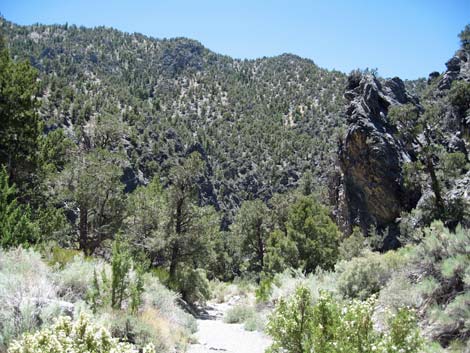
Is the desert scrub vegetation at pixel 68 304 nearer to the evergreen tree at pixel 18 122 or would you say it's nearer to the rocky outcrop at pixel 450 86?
the evergreen tree at pixel 18 122

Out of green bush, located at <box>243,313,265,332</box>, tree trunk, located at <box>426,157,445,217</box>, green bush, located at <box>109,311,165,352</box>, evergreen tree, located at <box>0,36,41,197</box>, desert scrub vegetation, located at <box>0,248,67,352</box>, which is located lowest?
green bush, located at <box>243,313,265,332</box>

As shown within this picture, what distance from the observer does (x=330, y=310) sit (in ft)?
18.2

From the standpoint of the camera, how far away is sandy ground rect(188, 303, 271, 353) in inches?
410

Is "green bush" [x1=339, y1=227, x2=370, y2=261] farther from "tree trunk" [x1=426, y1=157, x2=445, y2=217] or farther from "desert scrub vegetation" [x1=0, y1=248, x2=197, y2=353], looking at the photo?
"desert scrub vegetation" [x1=0, y1=248, x2=197, y2=353]

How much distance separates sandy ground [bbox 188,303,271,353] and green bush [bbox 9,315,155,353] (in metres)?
6.41

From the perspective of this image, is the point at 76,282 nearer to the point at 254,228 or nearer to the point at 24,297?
the point at 24,297

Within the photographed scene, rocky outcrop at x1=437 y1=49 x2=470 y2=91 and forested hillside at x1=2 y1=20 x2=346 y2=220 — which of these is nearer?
rocky outcrop at x1=437 y1=49 x2=470 y2=91

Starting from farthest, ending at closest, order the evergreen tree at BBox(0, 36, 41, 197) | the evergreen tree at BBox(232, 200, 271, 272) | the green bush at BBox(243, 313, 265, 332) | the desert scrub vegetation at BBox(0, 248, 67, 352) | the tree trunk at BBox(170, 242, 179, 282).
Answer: the evergreen tree at BBox(232, 200, 271, 272) < the tree trunk at BBox(170, 242, 179, 282) < the evergreen tree at BBox(0, 36, 41, 197) < the green bush at BBox(243, 313, 265, 332) < the desert scrub vegetation at BBox(0, 248, 67, 352)

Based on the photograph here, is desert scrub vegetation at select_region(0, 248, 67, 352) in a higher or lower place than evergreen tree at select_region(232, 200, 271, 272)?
higher

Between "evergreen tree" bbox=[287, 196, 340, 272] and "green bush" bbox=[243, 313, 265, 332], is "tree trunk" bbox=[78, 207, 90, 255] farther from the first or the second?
"evergreen tree" bbox=[287, 196, 340, 272]

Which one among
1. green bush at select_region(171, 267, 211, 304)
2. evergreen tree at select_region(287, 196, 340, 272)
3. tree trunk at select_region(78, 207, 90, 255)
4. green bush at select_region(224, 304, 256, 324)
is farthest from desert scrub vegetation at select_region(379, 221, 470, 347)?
tree trunk at select_region(78, 207, 90, 255)

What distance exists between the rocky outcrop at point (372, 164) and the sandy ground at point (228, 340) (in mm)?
24121

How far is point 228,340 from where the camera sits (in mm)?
12094

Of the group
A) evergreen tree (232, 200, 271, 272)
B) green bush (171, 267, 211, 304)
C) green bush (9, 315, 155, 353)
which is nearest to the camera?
green bush (9, 315, 155, 353)
